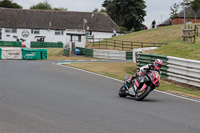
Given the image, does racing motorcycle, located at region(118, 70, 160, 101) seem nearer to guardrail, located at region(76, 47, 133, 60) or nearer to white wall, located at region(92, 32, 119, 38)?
guardrail, located at region(76, 47, 133, 60)

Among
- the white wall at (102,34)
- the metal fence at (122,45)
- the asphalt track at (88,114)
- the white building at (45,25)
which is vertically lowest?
the asphalt track at (88,114)

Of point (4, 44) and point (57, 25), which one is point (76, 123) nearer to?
point (4, 44)

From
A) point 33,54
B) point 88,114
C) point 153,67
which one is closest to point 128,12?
point 33,54

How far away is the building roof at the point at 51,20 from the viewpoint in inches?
3123

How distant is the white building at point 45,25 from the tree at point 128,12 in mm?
13732

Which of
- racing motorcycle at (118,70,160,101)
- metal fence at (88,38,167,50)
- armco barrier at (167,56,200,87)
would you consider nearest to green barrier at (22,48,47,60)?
metal fence at (88,38,167,50)

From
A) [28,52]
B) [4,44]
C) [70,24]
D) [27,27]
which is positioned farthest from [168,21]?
[28,52]

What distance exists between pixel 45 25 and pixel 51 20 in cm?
212

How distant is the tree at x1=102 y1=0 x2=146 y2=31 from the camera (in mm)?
95312

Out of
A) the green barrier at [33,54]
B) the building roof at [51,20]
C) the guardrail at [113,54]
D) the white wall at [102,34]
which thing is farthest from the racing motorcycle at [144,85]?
the white wall at [102,34]

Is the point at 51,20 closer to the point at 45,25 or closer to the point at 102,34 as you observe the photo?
the point at 45,25

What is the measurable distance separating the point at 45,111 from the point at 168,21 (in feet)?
325

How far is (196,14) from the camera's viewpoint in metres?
90.1

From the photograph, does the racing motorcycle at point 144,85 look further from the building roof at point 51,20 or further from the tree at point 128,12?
the tree at point 128,12
